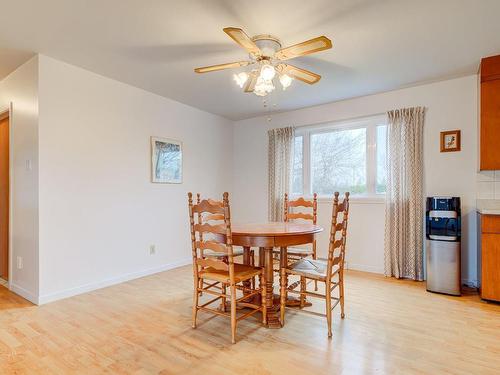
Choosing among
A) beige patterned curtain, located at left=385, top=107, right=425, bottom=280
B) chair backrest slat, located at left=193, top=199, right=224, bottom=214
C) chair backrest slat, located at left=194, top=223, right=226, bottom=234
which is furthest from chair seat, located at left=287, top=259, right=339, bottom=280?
beige patterned curtain, located at left=385, top=107, right=425, bottom=280

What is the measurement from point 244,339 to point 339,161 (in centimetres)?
302

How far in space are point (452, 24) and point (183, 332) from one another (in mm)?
3199

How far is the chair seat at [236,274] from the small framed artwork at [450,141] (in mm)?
2740

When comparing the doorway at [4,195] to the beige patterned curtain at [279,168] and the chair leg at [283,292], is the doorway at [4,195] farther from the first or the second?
the beige patterned curtain at [279,168]

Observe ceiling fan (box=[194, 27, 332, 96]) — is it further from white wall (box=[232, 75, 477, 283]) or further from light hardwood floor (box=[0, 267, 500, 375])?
light hardwood floor (box=[0, 267, 500, 375])

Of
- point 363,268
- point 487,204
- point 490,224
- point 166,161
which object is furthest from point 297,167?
point 490,224

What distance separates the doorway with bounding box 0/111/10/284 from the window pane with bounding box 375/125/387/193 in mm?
4686

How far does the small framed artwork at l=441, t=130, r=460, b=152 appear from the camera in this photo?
3453 mm

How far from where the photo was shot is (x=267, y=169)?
5031 millimetres

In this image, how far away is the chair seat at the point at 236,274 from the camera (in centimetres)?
221

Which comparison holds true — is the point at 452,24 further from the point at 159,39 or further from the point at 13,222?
the point at 13,222

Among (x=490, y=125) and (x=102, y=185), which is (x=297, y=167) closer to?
(x=490, y=125)

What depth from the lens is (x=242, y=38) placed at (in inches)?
81.3

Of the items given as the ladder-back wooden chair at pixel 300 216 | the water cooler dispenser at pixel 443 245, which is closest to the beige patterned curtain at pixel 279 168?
the ladder-back wooden chair at pixel 300 216
